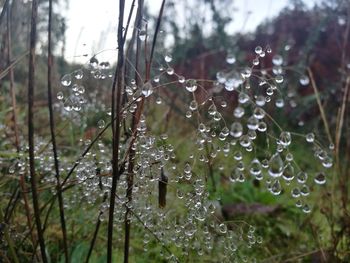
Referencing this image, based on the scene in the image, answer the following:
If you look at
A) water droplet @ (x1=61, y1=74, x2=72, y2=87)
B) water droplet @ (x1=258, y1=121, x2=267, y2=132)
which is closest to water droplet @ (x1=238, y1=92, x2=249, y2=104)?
water droplet @ (x1=258, y1=121, x2=267, y2=132)

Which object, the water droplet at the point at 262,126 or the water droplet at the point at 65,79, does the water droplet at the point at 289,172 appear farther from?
the water droplet at the point at 65,79

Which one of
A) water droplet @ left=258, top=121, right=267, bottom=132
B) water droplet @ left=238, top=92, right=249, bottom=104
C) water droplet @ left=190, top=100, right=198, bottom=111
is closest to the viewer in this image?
water droplet @ left=238, top=92, right=249, bottom=104

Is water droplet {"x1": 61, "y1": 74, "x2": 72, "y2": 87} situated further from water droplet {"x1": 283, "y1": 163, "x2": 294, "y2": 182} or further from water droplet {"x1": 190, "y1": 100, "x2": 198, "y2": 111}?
water droplet {"x1": 283, "y1": 163, "x2": 294, "y2": 182}

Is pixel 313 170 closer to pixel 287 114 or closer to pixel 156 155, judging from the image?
pixel 287 114

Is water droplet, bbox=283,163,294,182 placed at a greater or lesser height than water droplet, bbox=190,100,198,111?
lesser

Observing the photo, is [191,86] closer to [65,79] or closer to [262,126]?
[262,126]

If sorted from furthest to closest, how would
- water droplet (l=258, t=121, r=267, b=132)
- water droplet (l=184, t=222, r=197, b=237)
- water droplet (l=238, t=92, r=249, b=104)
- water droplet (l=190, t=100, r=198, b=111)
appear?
Result: water droplet (l=184, t=222, r=197, b=237) < water droplet (l=190, t=100, r=198, b=111) < water droplet (l=258, t=121, r=267, b=132) < water droplet (l=238, t=92, r=249, b=104)

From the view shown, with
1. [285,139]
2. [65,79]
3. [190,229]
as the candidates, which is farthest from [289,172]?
[65,79]

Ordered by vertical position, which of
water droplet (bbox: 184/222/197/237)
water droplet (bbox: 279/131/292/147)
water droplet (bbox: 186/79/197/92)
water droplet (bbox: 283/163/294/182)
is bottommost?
water droplet (bbox: 184/222/197/237)

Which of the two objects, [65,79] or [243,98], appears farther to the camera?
[65,79]

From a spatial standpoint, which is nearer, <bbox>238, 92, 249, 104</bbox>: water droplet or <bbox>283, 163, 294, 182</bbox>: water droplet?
<bbox>238, 92, 249, 104</bbox>: water droplet

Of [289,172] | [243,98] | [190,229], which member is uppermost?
[243,98]

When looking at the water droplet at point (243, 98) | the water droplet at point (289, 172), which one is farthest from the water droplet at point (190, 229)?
the water droplet at point (243, 98)
